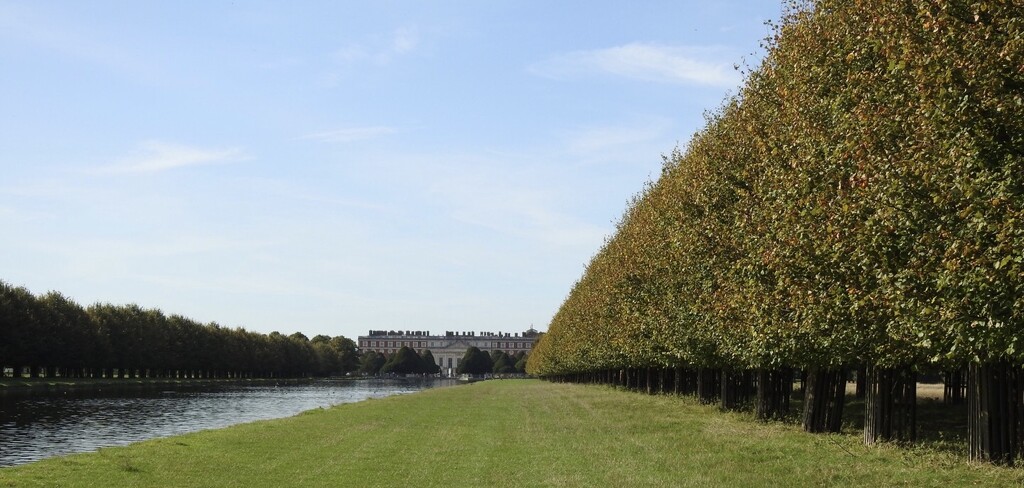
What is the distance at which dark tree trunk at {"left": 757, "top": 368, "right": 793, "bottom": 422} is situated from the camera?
47812 millimetres

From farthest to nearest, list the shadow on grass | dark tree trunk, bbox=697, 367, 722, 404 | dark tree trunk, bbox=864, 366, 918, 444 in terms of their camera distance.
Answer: dark tree trunk, bbox=697, 367, 722, 404 → dark tree trunk, bbox=864, 366, 918, 444 → the shadow on grass

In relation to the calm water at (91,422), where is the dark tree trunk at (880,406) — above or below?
above

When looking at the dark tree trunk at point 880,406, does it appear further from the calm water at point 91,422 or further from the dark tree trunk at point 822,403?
the calm water at point 91,422

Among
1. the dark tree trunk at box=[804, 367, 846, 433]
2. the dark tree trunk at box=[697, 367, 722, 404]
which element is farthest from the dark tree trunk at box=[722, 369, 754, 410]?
the dark tree trunk at box=[804, 367, 846, 433]

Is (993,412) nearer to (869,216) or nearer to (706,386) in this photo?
(869,216)

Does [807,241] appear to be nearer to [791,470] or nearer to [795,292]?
[795,292]

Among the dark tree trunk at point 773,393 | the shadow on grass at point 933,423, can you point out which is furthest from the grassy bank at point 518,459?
the shadow on grass at point 933,423

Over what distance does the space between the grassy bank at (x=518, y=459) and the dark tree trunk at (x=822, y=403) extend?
36.0 inches

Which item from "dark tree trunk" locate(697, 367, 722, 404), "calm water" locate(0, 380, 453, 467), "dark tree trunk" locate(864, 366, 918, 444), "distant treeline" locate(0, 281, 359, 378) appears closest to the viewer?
"dark tree trunk" locate(864, 366, 918, 444)

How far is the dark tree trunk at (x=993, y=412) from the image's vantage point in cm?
2783

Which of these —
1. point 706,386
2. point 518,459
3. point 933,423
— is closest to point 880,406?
point 518,459

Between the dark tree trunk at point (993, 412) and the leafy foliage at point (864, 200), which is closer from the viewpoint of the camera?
the leafy foliage at point (864, 200)

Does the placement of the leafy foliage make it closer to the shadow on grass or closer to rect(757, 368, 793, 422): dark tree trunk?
rect(757, 368, 793, 422): dark tree trunk

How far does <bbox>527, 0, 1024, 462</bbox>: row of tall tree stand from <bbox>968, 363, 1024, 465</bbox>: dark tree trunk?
6 centimetres
